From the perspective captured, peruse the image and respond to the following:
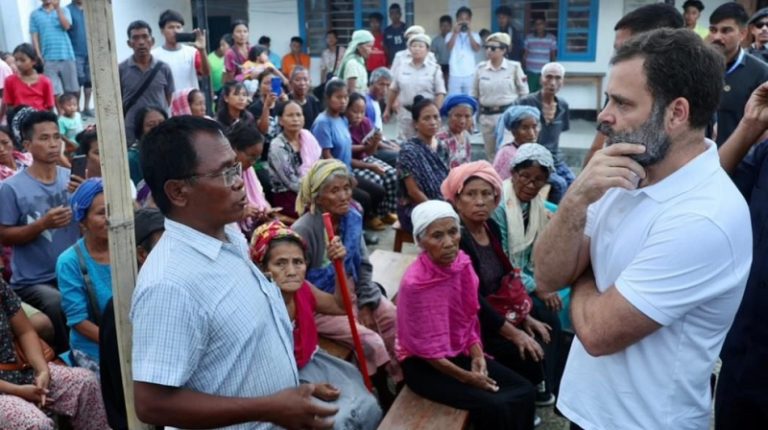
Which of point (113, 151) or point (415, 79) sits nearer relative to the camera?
point (113, 151)

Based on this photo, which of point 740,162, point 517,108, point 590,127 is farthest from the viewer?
point 590,127

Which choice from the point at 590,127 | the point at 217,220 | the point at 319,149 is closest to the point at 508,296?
the point at 217,220

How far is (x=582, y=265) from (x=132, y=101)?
15.9 feet

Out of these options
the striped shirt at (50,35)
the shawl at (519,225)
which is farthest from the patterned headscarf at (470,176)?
the striped shirt at (50,35)

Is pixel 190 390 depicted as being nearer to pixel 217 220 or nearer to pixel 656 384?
pixel 217 220

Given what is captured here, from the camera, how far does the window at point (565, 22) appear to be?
11180mm

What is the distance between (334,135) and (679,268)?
495 cm

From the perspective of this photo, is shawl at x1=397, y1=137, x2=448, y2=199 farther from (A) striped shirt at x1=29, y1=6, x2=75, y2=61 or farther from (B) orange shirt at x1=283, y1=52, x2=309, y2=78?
(B) orange shirt at x1=283, y1=52, x2=309, y2=78

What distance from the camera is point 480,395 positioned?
2822mm

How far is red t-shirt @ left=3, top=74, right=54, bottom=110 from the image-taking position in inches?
257

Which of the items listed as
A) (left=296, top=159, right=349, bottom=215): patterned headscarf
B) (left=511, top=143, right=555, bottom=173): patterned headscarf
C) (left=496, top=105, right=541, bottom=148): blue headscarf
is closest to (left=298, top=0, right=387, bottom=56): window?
(left=496, top=105, right=541, bottom=148): blue headscarf

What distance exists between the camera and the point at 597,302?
153 centimetres

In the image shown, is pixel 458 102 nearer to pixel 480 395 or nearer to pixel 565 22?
pixel 480 395

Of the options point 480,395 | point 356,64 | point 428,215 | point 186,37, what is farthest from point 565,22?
point 480,395
